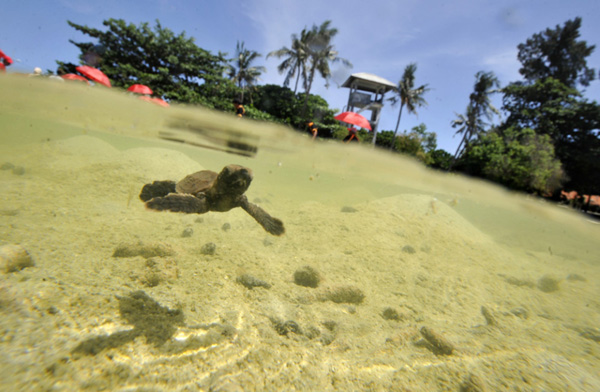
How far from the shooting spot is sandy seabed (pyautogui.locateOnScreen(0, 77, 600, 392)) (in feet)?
5.60

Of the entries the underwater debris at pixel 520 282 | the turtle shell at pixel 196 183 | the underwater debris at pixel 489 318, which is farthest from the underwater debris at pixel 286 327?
the underwater debris at pixel 520 282

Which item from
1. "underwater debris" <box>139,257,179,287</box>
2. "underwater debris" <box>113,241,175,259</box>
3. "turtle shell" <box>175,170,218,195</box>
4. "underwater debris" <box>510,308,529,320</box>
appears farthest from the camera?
"turtle shell" <box>175,170,218,195</box>

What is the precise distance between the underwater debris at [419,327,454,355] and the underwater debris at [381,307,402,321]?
1.92ft

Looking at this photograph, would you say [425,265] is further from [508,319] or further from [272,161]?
[272,161]

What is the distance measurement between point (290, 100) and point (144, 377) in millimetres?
29757

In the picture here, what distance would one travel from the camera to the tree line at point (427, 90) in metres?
17.7

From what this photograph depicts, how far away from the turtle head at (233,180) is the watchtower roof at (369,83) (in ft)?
93.3

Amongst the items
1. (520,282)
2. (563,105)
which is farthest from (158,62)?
(563,105)

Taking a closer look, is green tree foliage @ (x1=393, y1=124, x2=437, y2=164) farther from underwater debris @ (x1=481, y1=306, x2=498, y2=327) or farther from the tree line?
underwater debris @ (x1=481, y1=306, x2=498, y2=327)

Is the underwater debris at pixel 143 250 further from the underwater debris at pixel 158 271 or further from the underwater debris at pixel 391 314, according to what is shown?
the underwater debris at pixel 391 314

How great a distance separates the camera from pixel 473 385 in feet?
6.48

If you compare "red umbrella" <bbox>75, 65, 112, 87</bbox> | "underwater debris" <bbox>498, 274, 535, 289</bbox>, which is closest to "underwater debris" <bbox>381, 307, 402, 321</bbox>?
"underwater debris" <bbox>498, 274, 535, 289</bbox>

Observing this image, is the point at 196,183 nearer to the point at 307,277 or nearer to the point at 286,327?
the point at 307,277

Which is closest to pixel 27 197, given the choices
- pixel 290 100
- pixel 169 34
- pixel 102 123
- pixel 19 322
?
pixel 19 322
